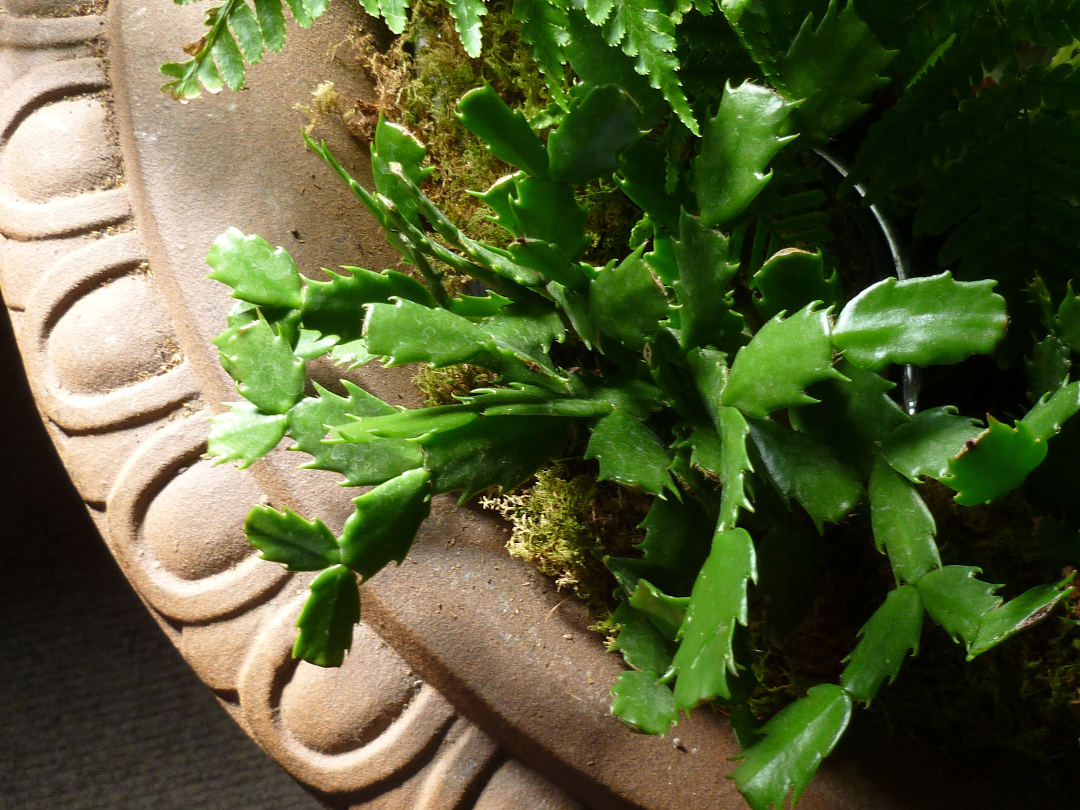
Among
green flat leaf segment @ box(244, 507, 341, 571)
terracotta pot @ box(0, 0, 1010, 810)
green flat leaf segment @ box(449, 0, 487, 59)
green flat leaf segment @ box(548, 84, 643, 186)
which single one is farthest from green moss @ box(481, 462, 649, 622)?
green flat leaf segment @ box(449, 0, 487, 59)

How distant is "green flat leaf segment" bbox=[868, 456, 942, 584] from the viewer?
0.61 metres

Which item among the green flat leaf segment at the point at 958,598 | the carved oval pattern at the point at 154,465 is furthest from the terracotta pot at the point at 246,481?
the green flat leaf segment at the point at 958,598

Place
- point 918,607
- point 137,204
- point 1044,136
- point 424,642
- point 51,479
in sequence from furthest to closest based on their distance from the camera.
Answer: point 51,479 → point 137,204 → point 424,642 → point 1044,136 → point 918,607

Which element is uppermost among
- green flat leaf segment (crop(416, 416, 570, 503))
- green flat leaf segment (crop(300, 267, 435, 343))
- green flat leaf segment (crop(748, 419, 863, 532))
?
green flat leaf segment (crop(300, 267, 435, 343))

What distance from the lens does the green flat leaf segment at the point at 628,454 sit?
0.64 metres

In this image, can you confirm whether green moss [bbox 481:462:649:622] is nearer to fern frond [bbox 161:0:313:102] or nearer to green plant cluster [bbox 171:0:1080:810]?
green plant cluster [bbox 171:0:1080:810]

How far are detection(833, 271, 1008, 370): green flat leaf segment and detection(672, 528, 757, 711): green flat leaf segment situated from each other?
0.56 feet

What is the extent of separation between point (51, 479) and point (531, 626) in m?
1.55

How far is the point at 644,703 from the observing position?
0.67 m

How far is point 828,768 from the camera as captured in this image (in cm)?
78

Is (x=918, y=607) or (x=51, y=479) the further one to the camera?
(x=51, y=479)

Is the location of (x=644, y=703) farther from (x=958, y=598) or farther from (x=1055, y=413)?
(x=1055, y=413)

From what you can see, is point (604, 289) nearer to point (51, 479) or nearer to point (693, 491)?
point (693, 491)

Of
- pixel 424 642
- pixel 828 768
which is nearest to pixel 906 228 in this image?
pixel 828 768
